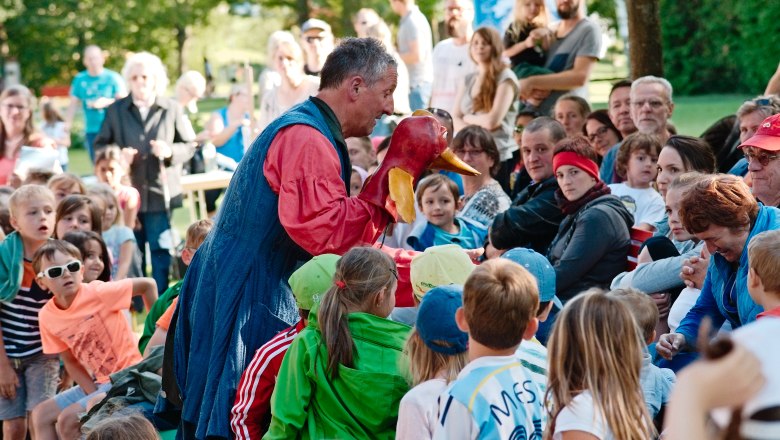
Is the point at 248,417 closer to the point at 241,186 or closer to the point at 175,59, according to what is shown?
the point at 241,186

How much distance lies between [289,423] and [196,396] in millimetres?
689

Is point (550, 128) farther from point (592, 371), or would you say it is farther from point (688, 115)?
point (688, 115)

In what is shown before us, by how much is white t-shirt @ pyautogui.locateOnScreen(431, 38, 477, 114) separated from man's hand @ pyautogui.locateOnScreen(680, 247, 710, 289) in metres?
4.70

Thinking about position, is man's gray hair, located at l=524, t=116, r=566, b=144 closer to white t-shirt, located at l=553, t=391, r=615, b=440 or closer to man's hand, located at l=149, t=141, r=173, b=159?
white t-shirt, located at l=553, t=391, r=615, b=440

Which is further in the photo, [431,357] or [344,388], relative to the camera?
[344,388]

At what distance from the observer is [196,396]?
3.91 metres

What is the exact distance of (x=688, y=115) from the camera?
2003 cm

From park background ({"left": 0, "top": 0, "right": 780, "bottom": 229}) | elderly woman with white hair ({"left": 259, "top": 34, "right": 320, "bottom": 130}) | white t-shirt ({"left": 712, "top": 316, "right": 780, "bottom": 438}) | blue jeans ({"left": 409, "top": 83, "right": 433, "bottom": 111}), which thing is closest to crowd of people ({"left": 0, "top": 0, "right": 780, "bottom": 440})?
white t-shirt ({"left": 712, "top": 316, "right": 780, "bottom": 438})

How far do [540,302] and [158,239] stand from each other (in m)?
6.40

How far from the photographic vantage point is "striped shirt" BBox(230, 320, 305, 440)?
3600 millimetres

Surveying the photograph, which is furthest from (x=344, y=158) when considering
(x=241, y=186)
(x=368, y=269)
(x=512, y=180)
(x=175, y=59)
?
(x=175, y=59)

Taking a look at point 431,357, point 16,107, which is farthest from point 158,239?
point 431,357

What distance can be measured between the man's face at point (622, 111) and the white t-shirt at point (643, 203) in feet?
4.23

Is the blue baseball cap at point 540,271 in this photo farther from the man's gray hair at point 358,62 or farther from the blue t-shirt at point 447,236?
the blue t-shirt at point 447,236
